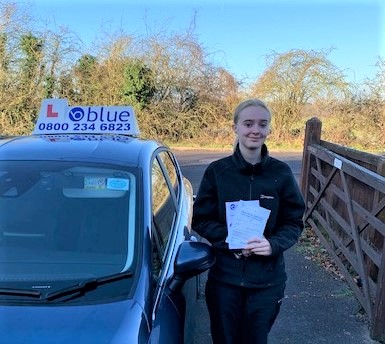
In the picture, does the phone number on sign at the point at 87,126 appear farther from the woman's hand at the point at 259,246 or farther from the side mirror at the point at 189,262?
the woman's hand at the point at 259,246

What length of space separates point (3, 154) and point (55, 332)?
131 cm

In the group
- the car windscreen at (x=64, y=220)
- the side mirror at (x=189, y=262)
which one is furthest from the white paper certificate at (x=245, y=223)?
the car windscreen at (x=64, y=220)

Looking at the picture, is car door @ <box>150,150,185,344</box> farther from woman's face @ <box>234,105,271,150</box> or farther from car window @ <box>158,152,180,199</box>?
woman's face @ <box>234,105,271,150</box>

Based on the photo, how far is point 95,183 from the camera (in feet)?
7.97

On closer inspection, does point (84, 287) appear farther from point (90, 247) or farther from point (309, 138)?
point (309, 138)

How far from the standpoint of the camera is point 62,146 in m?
2.73

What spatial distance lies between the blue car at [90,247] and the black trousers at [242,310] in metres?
0.19

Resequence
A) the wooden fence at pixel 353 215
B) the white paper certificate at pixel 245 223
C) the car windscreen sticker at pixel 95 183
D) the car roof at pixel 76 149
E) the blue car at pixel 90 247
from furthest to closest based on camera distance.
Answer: the wooden fence at pixel 353 215 < the car roof at pixel 76 149 < the car windscreen sticker at pixel 95 183 < the white paper certificate at pixel 245 223 < the blue car at pixel 90 247

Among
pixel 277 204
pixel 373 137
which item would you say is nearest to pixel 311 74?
pixel 373 137

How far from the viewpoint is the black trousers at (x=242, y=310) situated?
2.44 meters

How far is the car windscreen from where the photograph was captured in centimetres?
208

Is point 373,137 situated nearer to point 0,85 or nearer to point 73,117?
point 0,85

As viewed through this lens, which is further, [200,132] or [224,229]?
[200,132]

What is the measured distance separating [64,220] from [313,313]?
8.82ft
